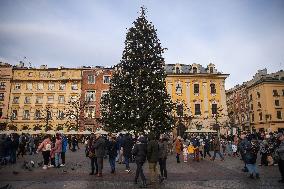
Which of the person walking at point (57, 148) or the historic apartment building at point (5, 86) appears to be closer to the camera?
the person walking at point (57, 148)

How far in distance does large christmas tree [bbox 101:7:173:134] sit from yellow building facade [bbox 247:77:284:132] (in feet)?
130

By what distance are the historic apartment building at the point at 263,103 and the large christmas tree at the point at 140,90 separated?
105ft

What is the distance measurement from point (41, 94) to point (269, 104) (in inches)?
1808

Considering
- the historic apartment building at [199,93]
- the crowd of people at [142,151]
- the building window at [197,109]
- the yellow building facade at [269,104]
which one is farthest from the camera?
the yellow building facade at [269,104]

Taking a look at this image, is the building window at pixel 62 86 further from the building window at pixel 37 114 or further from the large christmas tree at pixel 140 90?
the large christmas tree at pixel 140 90

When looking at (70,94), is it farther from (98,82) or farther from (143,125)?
(143,125)

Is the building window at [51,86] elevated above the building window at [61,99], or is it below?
above

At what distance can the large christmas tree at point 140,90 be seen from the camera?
28062mm

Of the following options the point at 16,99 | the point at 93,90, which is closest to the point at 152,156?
the point at 93,90

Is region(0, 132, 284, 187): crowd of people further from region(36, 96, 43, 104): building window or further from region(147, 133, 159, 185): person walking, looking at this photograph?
region(36, 96, 43, 104): building window

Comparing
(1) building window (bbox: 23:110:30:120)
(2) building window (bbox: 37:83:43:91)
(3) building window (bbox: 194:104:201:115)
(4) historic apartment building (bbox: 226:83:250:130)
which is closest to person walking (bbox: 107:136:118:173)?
(3) building window (bbox: 194:104:201:115)

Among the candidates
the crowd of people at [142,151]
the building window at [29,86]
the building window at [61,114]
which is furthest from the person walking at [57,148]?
the building window at [29,86]

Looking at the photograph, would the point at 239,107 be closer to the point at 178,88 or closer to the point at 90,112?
the point at 178,88

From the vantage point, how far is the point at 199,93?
184 ft
